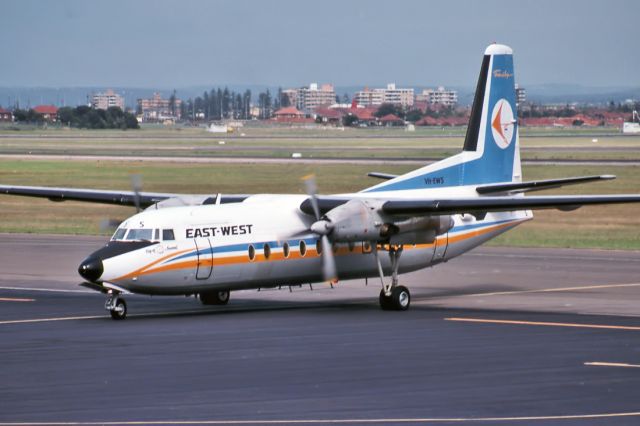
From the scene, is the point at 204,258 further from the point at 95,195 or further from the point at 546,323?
the point at 546,323

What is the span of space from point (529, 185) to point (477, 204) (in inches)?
109

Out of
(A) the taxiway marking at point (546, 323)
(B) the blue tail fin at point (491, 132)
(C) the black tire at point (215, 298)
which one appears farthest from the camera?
(B) the blue tail fin at point (491, 132)

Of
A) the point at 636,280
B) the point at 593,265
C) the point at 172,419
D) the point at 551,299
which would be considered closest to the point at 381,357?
the point at 172,419

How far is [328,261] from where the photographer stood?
28.7 metres

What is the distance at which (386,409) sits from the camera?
56.9 feet

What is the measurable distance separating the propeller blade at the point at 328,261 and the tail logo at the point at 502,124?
728 cm

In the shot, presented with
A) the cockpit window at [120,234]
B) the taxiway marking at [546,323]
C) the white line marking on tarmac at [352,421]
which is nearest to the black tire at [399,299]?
the taxiway marking at [546,323]

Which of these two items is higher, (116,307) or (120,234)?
(120,234)

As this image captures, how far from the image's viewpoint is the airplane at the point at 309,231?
87.6ft

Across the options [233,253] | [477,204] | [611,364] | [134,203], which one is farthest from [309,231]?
[611,364]

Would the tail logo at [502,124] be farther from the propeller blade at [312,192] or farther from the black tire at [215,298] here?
the black tire at [215,298]

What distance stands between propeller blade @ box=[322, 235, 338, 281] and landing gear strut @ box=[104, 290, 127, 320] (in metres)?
4.87

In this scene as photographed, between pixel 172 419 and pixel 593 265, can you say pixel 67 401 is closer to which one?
pixel 172 419

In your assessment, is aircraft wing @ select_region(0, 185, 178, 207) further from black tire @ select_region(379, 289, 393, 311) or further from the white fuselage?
black tire @ select_region(379, 289, 393, 311)
